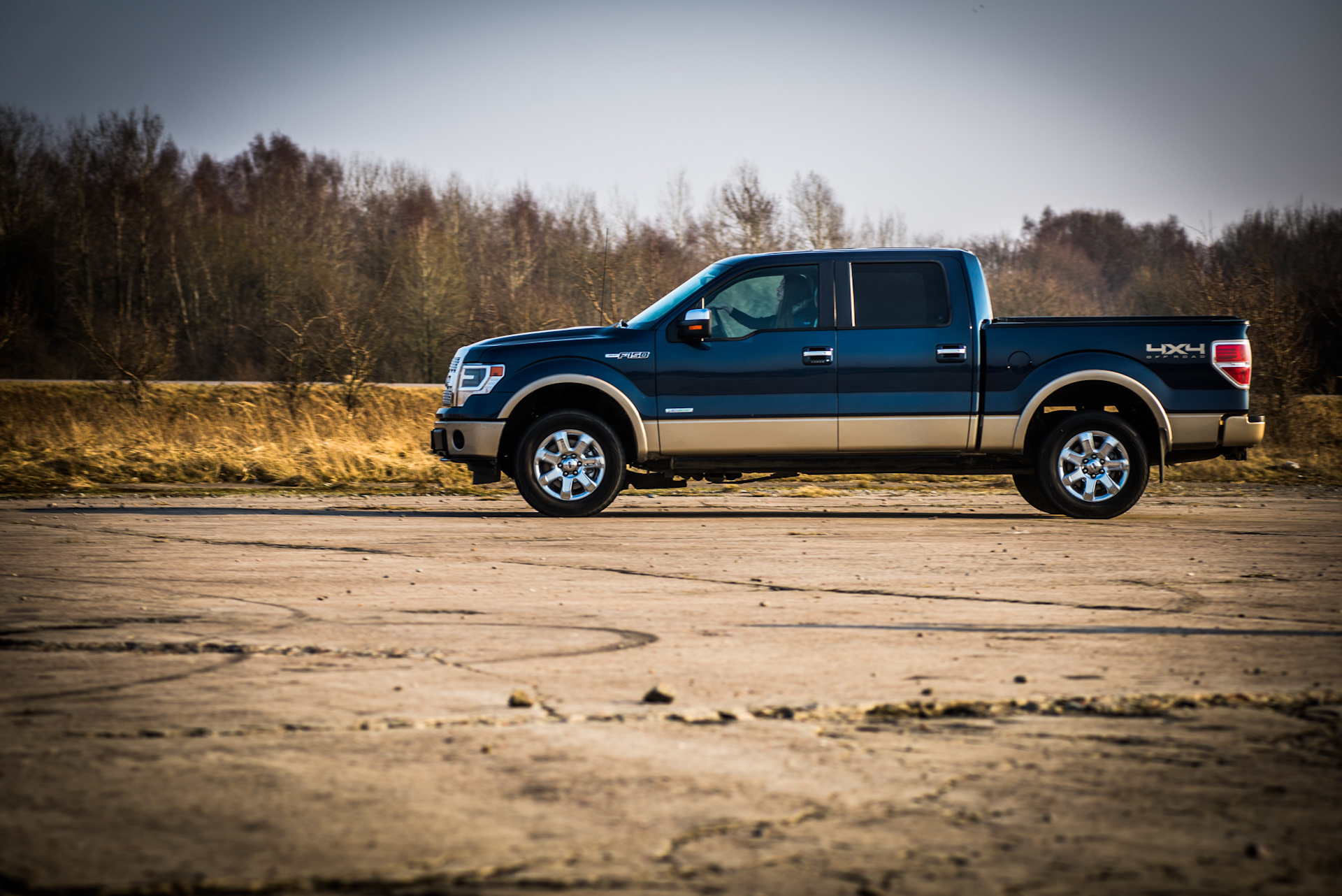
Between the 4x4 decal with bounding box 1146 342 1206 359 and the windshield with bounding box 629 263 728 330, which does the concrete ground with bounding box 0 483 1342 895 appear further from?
the windshield with bounding box 629 263 728 330

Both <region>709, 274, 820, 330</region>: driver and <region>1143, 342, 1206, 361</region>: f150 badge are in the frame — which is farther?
<region>709, 274, 820, 330</region>: driver

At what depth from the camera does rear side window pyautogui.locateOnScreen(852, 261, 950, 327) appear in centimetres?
1044

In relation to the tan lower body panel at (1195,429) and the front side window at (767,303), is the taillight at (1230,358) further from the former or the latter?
the front side window at (767,303)

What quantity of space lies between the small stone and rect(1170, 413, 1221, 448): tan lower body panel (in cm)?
748

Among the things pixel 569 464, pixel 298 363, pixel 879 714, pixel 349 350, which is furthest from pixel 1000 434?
pixel 298 363

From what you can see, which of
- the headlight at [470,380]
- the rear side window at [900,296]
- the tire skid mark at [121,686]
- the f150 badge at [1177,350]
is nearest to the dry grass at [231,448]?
the headlight at [470,380]

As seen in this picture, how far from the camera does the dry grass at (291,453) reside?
1555 cm

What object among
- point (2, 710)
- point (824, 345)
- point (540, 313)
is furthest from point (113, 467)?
point (540, 313)

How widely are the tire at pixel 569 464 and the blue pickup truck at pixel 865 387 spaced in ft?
0.05

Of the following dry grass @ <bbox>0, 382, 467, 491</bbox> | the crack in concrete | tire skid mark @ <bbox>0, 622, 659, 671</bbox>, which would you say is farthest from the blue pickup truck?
the crack in concrete

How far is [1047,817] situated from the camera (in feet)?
9.86

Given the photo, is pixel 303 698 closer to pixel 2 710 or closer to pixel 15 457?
pixel 2 710

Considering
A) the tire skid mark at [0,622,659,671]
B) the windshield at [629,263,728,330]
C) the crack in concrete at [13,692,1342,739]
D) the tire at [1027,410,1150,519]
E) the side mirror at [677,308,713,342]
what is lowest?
the crack in concrete at [13,692,1342,739]

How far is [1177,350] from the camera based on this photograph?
33.8 ft
